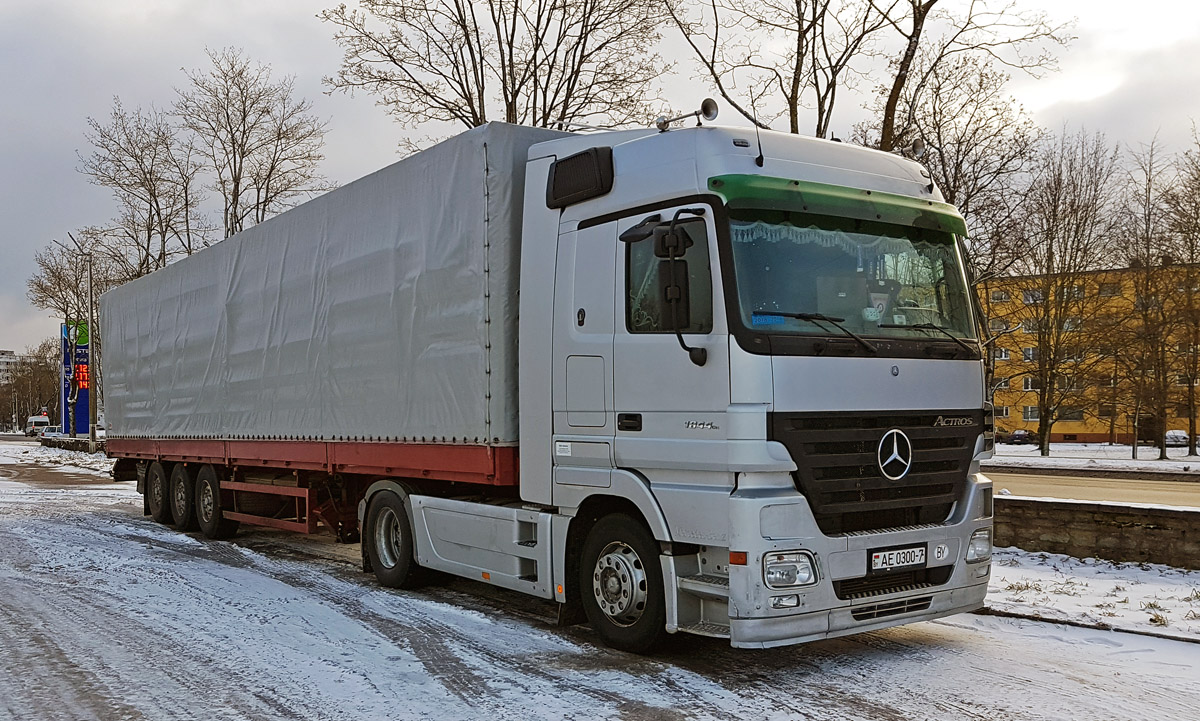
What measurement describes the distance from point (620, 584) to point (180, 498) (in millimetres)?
10222

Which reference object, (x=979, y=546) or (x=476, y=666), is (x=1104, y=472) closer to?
(x=979, y=546)

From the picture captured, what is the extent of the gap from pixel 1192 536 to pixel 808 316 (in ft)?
18.2

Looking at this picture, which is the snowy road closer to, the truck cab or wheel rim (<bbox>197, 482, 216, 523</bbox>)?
the truck cab

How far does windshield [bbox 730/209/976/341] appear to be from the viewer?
19.3 ft

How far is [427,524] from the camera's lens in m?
8.62

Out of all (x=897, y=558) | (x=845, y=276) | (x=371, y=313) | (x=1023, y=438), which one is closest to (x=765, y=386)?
(x=845, y=276)

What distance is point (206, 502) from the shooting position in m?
13.6

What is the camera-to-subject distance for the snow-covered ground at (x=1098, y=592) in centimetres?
734

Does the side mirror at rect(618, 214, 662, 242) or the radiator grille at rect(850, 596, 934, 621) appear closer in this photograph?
the radiator grille at rect(850, 596, 934, 621)

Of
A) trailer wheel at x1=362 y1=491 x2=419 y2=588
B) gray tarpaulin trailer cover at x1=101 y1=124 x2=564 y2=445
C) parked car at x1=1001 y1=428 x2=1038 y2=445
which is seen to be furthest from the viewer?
parked car at x1=1001 y1=428 x2=1038 y2=445

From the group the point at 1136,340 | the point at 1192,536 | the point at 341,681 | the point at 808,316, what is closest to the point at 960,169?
the point at 1192,536

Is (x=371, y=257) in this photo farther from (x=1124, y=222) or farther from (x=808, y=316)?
(x=1124, y=222)

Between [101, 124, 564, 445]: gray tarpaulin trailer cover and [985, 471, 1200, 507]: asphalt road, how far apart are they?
12445mm

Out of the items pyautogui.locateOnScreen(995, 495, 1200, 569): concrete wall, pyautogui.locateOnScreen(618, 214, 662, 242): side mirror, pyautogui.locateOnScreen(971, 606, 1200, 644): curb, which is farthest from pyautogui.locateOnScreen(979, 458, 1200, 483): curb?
pyautogui.locateOnScreen(618, 214, 662, 242): side mirror
